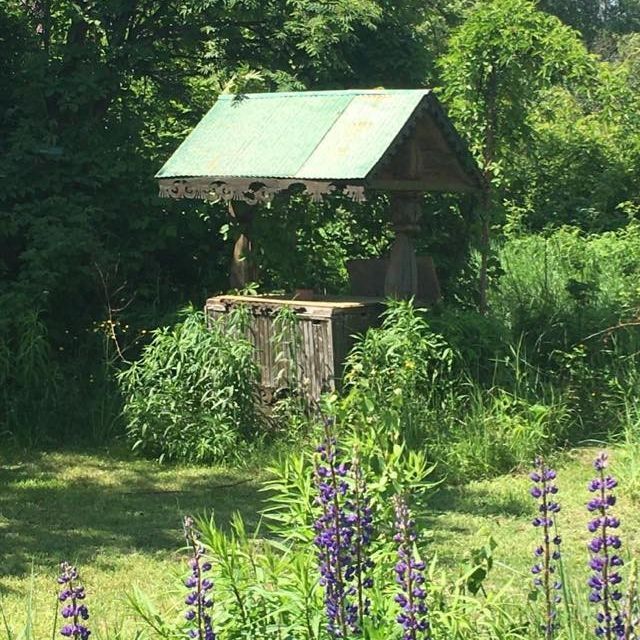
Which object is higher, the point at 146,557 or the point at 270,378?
the point at 270,378

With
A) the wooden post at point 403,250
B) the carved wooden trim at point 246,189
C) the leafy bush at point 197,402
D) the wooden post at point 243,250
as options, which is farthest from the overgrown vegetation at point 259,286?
the carved wooden trim at point 246,189

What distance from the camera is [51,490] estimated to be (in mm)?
8148

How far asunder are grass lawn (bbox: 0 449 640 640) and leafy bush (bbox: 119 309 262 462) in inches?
9.4

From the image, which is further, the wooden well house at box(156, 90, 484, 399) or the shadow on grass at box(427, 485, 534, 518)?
the wooden well house at box(156, 90, 484, 399)

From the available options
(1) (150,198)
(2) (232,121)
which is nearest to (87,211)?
(1) (150,198)

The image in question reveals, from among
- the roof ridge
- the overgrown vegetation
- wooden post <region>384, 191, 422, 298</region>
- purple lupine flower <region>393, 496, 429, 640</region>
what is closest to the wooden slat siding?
the overgrown vegetation

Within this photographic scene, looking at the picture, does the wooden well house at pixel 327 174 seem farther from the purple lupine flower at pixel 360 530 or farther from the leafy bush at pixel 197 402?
the purple lupine flower at pixel 360 530

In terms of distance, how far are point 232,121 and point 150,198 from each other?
1.42 meters

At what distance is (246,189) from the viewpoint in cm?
938

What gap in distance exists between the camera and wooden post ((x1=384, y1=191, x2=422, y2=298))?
9312 millimetres

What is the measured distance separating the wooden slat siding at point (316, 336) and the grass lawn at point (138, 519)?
3.09 feet

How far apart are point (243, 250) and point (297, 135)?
1360mm

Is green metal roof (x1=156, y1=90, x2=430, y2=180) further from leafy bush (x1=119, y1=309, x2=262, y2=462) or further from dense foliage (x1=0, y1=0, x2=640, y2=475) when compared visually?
leafy bush (x1=119, y1=309, x2=262, y2=462)

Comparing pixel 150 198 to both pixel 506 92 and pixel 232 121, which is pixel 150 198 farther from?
pixel 506 92
